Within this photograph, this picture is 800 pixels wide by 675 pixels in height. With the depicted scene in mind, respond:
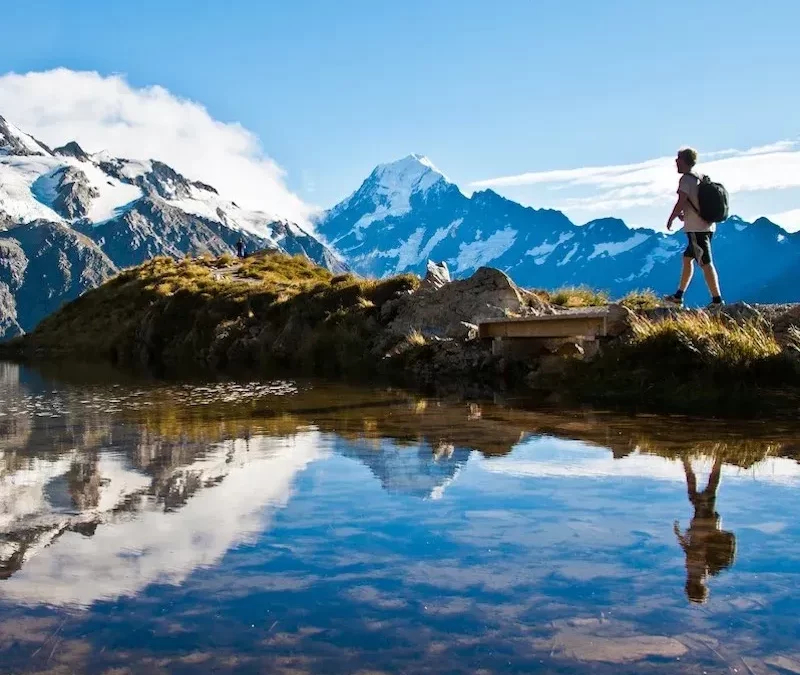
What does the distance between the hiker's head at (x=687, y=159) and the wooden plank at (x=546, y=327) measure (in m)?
2.67

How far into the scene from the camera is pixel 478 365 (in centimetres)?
1778

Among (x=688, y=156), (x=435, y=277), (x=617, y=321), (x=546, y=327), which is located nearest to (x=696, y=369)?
(x=617, y=321)

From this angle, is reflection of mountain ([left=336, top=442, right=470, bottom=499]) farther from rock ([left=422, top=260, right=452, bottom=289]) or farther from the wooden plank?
rock ([left=422, top=260, right=452, bottom=289])

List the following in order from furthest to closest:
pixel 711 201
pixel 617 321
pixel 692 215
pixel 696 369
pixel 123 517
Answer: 1. pixel 617 321
2. pixel 692 215
3. pixel 711 201
4. pixel 696 369
5. pixel 123 517

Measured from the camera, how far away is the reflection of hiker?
3764 mm

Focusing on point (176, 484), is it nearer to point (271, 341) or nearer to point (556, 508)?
point (556, 508)

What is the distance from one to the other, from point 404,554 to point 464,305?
1755 cm

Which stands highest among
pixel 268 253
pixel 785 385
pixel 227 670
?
pixel 268 253

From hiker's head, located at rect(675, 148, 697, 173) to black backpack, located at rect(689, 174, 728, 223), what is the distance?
1.03ft

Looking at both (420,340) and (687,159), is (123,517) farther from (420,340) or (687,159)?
(420,340)

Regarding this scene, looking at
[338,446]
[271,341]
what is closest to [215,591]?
[338,446]

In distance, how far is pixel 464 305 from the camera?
70.8 feet

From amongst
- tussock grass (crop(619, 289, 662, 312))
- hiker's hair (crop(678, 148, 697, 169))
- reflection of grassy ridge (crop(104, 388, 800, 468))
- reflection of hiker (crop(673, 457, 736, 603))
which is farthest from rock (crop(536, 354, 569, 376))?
reflection of hiker (crop(673, 457, 736, 603))

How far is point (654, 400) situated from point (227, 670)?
369 inches
